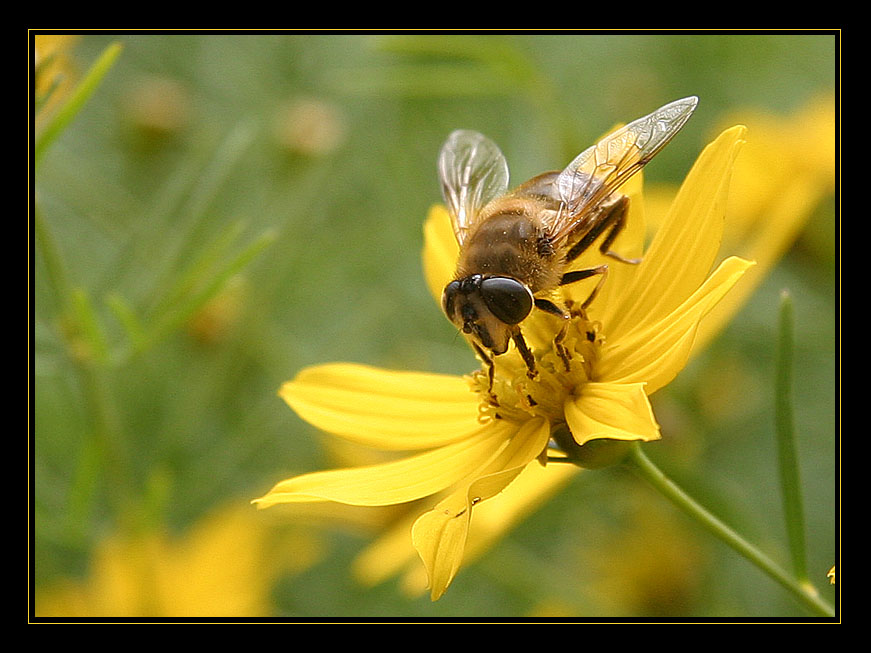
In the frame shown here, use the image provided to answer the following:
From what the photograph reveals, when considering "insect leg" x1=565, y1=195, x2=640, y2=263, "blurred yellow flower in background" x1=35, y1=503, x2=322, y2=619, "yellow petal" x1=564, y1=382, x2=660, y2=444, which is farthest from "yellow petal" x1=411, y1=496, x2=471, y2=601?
"blurred yellow flower in background" x1=35, y1=503, x2=322, y2=619

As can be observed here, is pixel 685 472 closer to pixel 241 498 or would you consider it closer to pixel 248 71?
pixel 241 498

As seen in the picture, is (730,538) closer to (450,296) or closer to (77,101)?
(450,296)

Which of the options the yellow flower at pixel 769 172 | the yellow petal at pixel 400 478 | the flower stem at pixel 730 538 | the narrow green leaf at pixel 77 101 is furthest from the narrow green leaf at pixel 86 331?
the yellow flower at pixel 769 172

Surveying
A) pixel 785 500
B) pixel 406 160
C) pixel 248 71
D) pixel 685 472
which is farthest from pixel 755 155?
pixel 785 500

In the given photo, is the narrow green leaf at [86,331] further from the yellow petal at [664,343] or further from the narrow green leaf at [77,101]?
the yellow petal at [664,343]

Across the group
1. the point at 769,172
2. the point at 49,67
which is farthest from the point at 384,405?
the point at 769,172

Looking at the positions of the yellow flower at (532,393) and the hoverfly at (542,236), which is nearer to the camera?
the yellow flower at (532,393)
